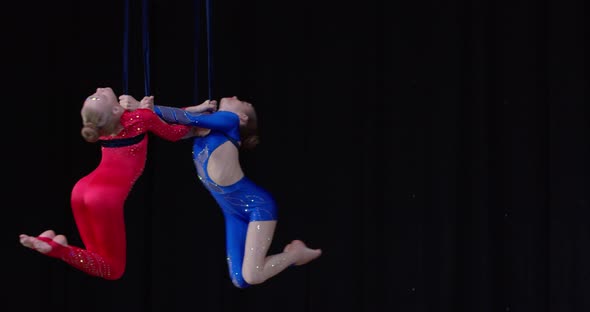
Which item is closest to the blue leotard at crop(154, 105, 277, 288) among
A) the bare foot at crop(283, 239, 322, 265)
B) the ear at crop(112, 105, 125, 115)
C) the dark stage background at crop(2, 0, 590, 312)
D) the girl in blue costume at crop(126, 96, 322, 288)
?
the girl in blue costume at crop(126, 96, 322, 288)

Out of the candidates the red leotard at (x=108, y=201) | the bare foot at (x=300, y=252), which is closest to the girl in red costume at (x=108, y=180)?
the red leotard at (x=108, y=201)

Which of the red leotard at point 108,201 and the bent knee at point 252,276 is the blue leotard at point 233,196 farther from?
the red leotard at point 108,201

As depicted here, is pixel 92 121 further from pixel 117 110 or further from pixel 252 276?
pixel 252 276

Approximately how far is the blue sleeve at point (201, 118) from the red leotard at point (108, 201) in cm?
3

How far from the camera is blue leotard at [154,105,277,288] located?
337 cm

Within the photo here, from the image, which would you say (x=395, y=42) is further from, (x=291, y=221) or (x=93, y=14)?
(x=93, y=14)

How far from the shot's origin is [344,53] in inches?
179

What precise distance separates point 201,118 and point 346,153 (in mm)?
1376

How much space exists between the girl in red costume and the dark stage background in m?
1.36

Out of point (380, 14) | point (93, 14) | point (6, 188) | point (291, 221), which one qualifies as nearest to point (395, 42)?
point (380, 14)

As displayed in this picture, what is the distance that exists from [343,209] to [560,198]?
0.97 metres

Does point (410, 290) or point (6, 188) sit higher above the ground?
point (6, 188)

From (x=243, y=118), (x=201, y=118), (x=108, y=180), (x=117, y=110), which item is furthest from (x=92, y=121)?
(x=243, y=118)

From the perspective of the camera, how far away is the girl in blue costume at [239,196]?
3.36 m
